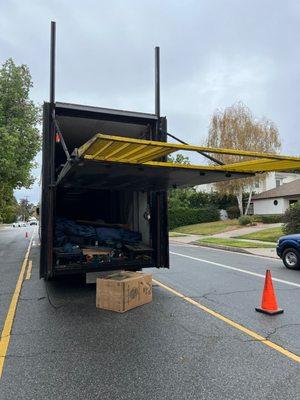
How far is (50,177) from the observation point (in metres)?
7.08

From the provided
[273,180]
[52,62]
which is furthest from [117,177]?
[273,180]

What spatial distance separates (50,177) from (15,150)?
1802 cm

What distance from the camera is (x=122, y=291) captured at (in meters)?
6.46

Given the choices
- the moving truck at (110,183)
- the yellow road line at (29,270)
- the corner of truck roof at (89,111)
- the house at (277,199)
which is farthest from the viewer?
the house at (277,199)

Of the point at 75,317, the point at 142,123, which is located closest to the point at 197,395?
the point at 75,317

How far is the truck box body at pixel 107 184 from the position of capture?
657 cm

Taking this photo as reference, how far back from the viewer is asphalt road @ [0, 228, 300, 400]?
3751mm

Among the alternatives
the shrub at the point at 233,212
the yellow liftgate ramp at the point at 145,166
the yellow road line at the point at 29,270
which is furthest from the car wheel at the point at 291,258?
the shrub at the point at 233,212

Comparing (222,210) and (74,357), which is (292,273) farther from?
(222,210)

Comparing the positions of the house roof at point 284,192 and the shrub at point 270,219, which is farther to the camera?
the house roof at point 284,192

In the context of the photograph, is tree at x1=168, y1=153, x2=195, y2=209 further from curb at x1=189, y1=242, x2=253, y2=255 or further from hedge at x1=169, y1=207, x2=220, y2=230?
curb at x1=189, y1=242, x2=253, y2=255

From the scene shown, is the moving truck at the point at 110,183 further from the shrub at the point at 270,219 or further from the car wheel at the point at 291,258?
the shrub at the point at 270,219

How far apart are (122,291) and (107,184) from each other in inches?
86.2

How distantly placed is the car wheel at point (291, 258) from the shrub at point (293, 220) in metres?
9.04
